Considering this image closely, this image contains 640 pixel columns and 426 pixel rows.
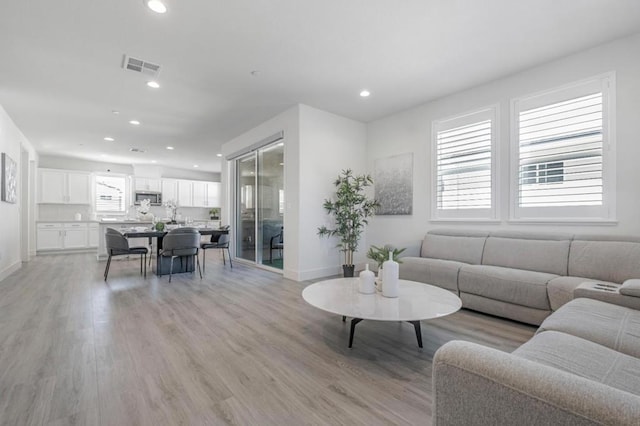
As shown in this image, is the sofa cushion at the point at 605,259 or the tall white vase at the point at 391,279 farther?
the sofa cushion at the point at 605,259

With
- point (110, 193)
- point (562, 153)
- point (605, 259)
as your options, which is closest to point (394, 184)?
point (562, 153)

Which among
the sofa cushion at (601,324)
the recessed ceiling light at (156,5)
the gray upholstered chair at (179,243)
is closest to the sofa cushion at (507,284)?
the sofa cushion at (601,324)

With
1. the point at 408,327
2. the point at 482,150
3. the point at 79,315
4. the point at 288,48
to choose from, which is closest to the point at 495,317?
the point at 408,327

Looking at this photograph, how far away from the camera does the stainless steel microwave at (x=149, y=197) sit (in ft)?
29.5

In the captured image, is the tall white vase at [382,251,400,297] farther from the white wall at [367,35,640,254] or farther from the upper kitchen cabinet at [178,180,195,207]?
the upper kitchen cabinet at [178,180,195,207]

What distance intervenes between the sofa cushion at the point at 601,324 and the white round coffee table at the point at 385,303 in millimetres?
593

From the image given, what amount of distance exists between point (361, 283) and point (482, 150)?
2.72 m

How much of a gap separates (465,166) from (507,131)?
0.64m

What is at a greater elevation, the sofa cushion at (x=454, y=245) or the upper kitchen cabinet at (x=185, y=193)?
the upper kitchen cabinet at (x=185, y=193)

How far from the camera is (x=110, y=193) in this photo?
8789 millimetres

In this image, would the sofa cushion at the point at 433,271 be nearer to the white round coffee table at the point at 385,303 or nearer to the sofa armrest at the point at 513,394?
the white round coffee table at the point at 385,303

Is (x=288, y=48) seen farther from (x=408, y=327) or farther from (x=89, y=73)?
(x=408, y=327)

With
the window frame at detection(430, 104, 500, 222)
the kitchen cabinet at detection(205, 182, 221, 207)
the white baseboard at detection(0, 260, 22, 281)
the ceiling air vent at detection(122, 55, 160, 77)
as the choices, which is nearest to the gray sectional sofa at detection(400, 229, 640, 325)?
the window frame at detection(430, 104, 500, 222)

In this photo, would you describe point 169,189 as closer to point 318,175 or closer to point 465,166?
point 318,175
